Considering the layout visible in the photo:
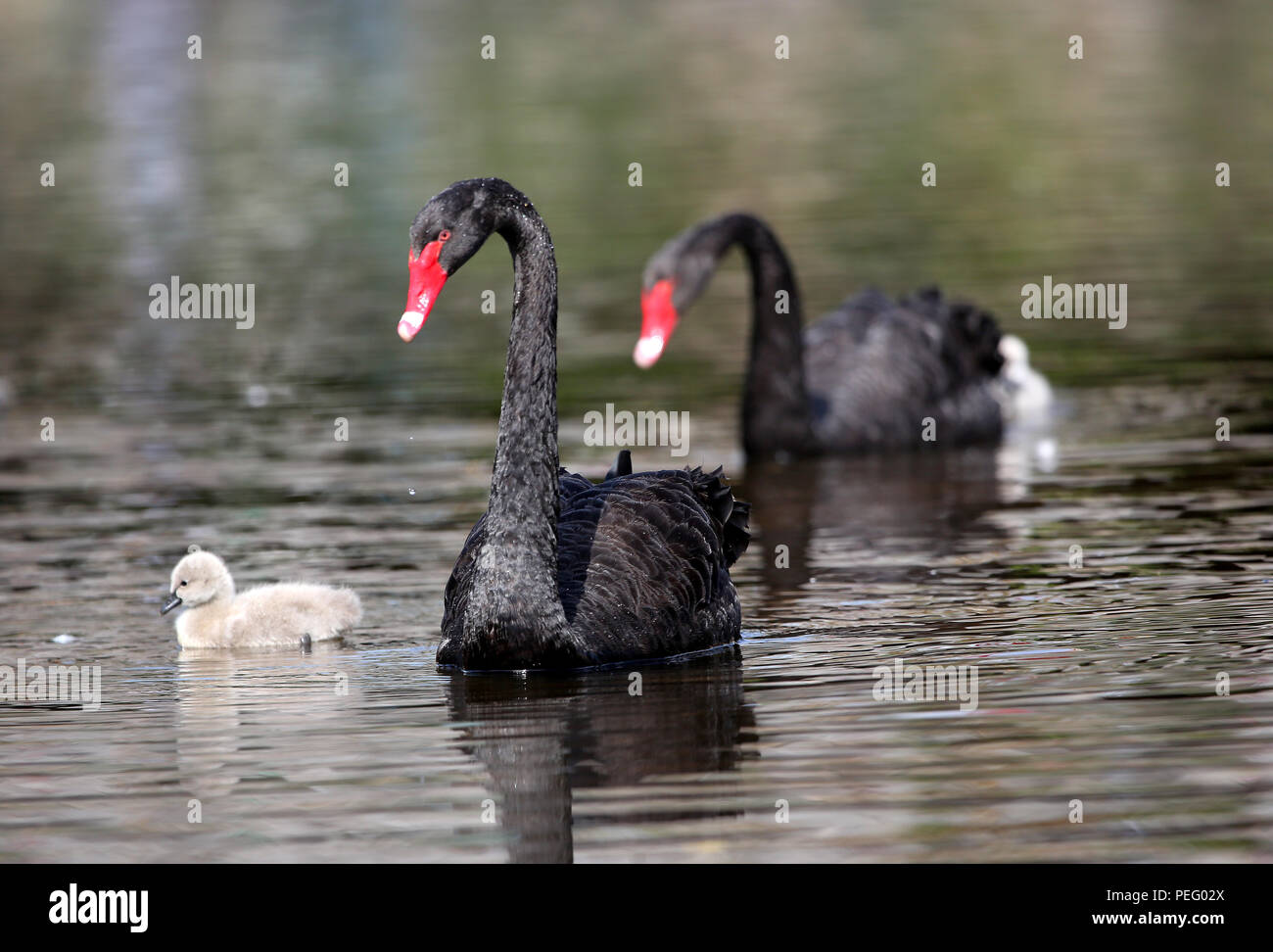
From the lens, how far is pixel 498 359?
652 inches

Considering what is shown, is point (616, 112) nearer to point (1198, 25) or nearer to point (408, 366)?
point (1198, 25)

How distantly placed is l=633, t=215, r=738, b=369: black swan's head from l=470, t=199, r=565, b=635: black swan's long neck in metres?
2.38

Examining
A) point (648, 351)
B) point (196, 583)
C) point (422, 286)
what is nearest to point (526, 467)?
point (422, 286)

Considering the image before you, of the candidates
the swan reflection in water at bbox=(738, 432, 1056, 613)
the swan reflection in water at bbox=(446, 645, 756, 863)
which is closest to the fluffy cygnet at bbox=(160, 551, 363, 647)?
the swan reflection in water at bbox=(446, 645, 756, 863)

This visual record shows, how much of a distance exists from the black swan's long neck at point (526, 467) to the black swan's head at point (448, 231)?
12cm

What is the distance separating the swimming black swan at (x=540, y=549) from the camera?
784 centimetres

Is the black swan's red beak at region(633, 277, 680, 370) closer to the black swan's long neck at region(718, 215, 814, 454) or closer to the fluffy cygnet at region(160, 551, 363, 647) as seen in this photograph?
the black swan's long neck at region(718, 215, 814, 454)

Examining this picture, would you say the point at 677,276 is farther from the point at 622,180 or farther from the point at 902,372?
the point at 622,180

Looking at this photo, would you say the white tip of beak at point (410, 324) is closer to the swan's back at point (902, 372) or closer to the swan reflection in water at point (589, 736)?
the swan reflection in water at point (589, 736)

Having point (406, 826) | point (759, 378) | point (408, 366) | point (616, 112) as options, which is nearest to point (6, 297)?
point (408, 366)

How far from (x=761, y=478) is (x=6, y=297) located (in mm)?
10327

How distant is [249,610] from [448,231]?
2.32m

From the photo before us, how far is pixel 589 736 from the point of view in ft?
23.8

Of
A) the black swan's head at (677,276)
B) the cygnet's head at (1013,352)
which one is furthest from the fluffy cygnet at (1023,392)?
the black swan's head at (677,276)
